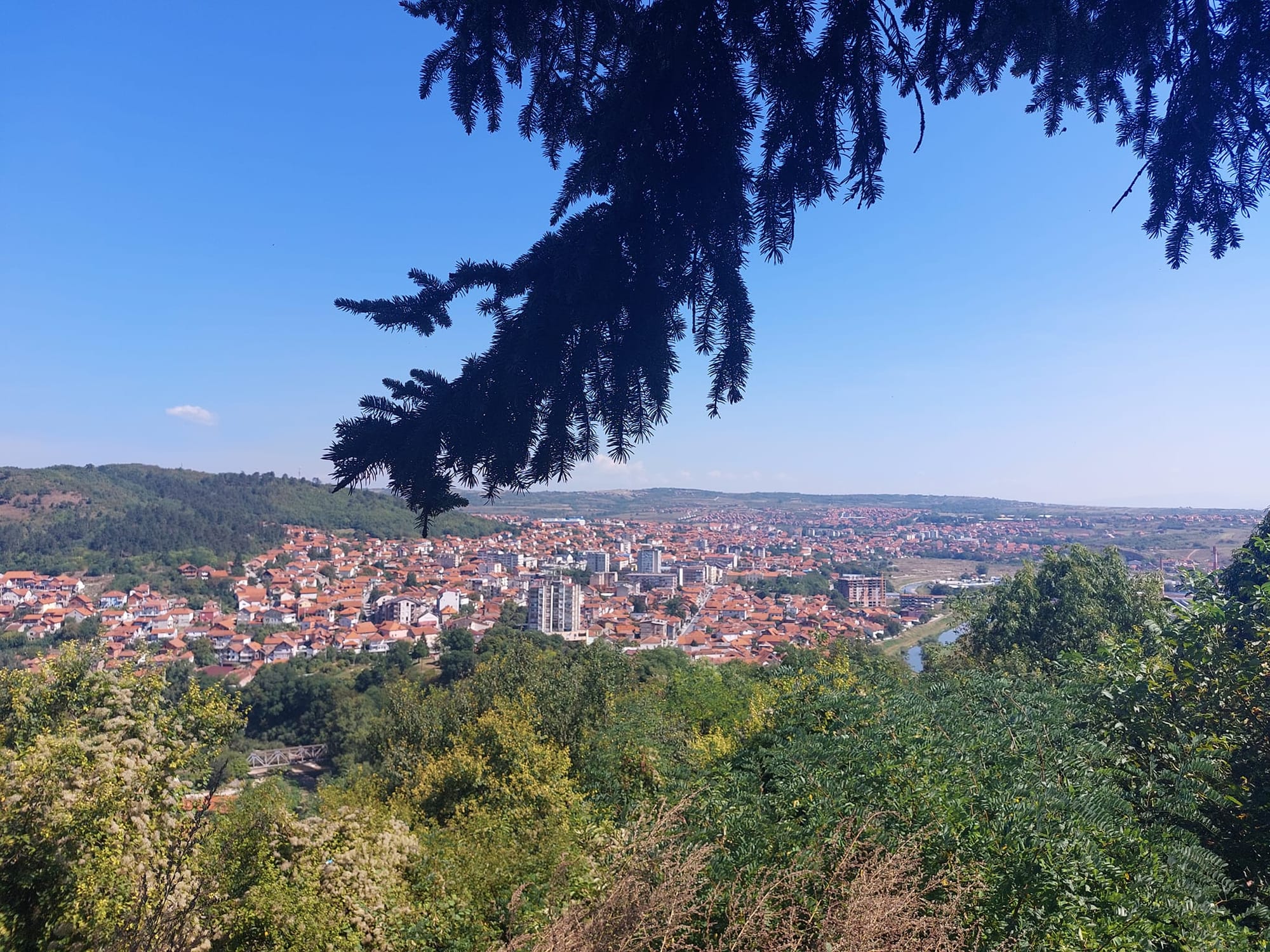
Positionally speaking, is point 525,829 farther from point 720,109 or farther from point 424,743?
point 424,743

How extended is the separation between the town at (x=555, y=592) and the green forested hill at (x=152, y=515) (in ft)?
11.1

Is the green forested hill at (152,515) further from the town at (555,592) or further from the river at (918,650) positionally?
the river at (918,650)

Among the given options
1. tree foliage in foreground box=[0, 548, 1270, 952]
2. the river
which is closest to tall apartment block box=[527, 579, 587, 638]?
the river

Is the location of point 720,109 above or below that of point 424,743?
above

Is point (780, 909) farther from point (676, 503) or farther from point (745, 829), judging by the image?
point (676, 503)

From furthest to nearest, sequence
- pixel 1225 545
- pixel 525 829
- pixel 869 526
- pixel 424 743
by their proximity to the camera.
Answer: pixel 869 526
pixel 1225 545
pixel 424 743
pixel 525 829

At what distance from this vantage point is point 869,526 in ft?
311

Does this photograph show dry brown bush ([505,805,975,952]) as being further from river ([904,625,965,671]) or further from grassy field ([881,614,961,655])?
grassy field ([881,614,961,655])

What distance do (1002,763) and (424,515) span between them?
103 inches

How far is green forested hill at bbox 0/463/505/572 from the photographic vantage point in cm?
6062

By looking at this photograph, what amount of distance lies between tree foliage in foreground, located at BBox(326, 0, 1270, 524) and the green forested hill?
180 ft

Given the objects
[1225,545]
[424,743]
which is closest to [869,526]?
[1225,545]

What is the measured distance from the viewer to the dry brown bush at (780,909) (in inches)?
66.1

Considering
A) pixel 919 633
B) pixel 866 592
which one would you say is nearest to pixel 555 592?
pixel 866 592
